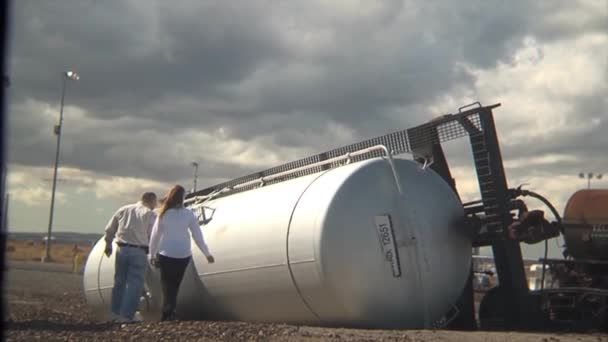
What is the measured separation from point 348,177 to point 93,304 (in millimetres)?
6329

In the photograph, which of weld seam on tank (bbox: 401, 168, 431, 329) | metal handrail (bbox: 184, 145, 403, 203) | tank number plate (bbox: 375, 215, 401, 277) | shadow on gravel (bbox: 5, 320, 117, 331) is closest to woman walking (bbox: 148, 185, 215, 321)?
shadow on gravel (bbox: 5, 320, 117, 331)

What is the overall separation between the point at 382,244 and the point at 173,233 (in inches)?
104

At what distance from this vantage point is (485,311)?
29.8 ft

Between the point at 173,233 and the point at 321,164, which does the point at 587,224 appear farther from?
the point at 173,233

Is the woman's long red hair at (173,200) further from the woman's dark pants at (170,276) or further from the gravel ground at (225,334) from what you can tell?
the gravel ground at (225,334)

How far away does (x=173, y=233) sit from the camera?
8906 mm

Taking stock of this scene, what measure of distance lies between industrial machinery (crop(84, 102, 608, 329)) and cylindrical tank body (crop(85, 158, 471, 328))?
13 mm

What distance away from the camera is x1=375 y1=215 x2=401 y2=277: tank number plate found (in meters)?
7.66

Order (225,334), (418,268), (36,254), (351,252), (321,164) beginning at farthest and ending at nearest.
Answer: (36,254) < (321,164) < (418,268) < (351,252) < (225,334)

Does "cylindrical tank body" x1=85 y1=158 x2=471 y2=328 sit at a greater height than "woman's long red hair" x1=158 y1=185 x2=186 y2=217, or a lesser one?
lesser

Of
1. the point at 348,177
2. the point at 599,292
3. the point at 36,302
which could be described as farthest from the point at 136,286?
the point at 36,302

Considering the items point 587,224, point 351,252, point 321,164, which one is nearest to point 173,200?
point 321,164

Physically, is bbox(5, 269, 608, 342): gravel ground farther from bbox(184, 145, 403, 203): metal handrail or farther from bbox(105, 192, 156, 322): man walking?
bbox(184, 145, 403, 203): metal handrail

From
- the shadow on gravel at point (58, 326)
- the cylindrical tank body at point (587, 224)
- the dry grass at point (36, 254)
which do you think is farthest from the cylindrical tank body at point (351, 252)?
the dry grass at point (36, 254)
